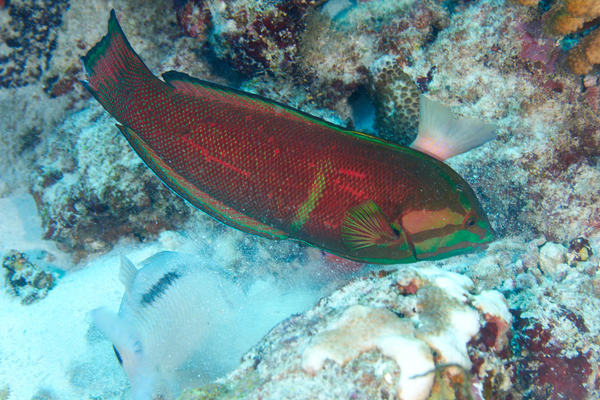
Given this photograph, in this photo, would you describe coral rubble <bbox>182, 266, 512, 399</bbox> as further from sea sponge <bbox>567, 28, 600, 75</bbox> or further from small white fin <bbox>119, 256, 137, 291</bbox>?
sea sponge <bbox>567, 28, 600, 75</bbox>

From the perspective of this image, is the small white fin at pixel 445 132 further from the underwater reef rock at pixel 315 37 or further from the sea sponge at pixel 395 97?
the underwater reef rock at pixel 315 37

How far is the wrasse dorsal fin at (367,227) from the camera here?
214cm

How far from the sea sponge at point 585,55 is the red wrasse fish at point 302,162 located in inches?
48.0

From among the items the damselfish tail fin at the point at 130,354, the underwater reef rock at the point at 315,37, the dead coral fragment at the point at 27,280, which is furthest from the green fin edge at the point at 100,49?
the dead coral fragment at the point at 27,280

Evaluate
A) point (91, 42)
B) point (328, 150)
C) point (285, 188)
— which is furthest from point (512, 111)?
point (91, 42)

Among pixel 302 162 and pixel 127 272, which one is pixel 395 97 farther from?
pixel 127 272

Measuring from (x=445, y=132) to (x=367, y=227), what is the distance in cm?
95

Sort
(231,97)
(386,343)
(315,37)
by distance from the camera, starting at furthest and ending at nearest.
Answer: (315,37)
(231,97)
(386,343)

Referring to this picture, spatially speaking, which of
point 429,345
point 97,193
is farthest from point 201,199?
point 97,193

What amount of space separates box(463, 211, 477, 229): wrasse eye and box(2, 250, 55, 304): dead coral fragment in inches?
213

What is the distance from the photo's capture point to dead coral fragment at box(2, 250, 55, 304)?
4.31 metres

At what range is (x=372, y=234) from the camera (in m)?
2.16

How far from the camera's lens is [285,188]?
2219mm

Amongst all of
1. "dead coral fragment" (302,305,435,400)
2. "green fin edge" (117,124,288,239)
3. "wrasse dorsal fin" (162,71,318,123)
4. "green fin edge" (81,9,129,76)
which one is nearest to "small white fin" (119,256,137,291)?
"green fin edge" (117,124,288,239)
